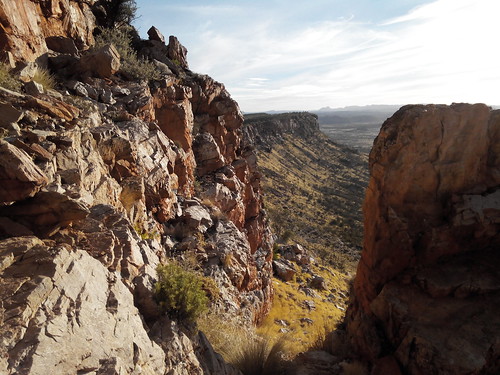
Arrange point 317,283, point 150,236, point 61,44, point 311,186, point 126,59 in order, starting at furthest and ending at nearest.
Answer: point 311,186 → point 317,283 → point 126,59 → point 61,44 → point 150,236

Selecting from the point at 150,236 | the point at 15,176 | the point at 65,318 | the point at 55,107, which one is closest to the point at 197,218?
the point at 150,236

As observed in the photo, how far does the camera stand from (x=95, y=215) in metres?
6.33

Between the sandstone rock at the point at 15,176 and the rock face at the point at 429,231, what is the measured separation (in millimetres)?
7376

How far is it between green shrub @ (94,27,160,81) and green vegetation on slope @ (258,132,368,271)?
96.8 feet

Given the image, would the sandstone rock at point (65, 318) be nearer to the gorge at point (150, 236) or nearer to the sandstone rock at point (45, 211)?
the gorge at point (150, 236)

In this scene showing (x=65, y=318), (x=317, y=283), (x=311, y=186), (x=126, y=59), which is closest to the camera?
(x=65, y=318)

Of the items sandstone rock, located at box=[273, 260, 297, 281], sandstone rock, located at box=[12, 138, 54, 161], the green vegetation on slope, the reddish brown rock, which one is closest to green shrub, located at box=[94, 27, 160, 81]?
the reddish brown rock

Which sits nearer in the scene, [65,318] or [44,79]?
[65,318]

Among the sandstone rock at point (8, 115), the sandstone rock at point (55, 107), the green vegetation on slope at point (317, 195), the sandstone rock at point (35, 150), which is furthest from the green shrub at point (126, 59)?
the green vegetation on slope at point (317, 195)

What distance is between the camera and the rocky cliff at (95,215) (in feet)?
13.0

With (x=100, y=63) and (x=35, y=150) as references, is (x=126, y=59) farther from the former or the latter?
(x=35, y=150)

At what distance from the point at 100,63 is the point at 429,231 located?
1328 centimetres

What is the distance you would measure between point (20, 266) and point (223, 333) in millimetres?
4470

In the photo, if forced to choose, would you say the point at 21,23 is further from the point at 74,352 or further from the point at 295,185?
the point at 295,185
